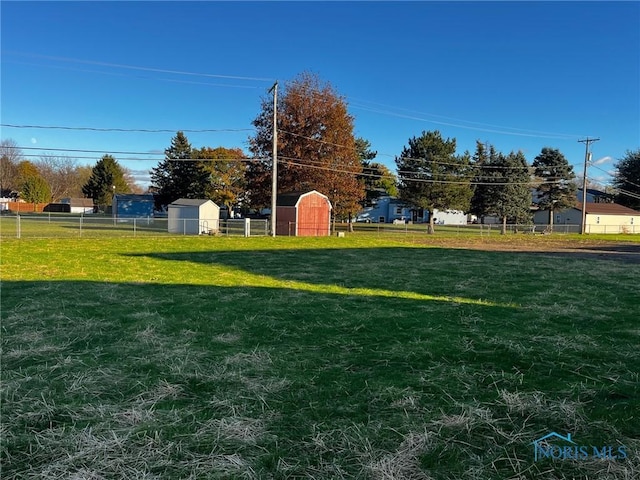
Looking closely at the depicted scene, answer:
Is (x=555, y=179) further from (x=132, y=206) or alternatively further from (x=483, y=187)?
(x=132, y=206)

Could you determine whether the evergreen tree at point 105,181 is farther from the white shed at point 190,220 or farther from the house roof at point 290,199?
the house roof at point 290,199

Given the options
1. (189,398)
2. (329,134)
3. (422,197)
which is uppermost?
(329,134)

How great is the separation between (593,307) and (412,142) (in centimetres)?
3467

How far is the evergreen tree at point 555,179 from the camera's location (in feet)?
137

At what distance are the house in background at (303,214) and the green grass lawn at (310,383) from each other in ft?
67.8

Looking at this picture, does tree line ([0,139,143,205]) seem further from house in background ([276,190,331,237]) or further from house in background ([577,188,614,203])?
house in background ([577,188,614,203])

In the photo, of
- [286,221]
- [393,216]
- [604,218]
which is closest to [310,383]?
[286,221]

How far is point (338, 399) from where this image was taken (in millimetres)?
2934

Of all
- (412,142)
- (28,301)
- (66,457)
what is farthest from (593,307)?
(412,142)

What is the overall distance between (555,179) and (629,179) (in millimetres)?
16123

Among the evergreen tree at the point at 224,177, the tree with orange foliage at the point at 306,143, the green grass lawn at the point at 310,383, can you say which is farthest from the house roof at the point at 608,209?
the green grass lawn at the point at 310,383

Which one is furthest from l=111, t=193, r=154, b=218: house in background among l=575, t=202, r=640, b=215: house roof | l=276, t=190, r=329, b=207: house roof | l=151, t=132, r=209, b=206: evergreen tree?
l=575, t=202, r=640, b=215: house roof

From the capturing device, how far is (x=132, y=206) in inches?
2207

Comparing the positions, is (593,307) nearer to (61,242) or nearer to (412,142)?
(61,242)
